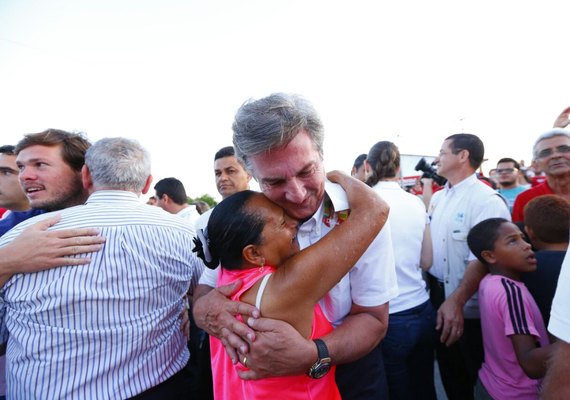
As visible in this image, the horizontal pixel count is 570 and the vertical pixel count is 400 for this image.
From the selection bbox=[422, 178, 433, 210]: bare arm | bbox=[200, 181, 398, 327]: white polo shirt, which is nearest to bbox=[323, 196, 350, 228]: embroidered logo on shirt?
bbox=[200, 181, 398, 327]: white polo shirt

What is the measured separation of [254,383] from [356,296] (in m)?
0.58

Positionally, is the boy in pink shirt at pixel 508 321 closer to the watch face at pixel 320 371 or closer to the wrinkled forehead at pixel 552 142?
the wrinkled forehead at pixel 552 142

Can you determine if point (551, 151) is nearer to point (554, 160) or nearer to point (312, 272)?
point (554, 160)

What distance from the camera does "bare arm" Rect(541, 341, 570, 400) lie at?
898 mm

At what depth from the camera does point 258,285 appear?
3.89ft

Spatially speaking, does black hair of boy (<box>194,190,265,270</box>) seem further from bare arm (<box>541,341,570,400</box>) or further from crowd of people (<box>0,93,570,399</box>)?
bare arm (<box>541,341,570,400</box>)

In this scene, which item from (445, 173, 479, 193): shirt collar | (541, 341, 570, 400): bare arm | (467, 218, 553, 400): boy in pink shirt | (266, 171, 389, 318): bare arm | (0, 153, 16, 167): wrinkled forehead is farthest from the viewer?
(445, 173, 479, 193): shirt collar

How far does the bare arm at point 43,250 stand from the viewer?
1.47 metres

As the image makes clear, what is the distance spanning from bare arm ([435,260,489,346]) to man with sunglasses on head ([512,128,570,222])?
1.19m

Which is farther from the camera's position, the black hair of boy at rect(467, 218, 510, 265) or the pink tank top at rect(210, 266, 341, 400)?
the black hair of boy at rect(467, 218, 510, 265)

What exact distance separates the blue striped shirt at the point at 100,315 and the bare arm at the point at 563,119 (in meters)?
4.15

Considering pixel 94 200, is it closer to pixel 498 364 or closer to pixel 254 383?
pixel 254 383

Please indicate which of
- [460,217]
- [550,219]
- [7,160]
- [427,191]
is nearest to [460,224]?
[460,217]

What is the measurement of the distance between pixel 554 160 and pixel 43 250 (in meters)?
4.06
